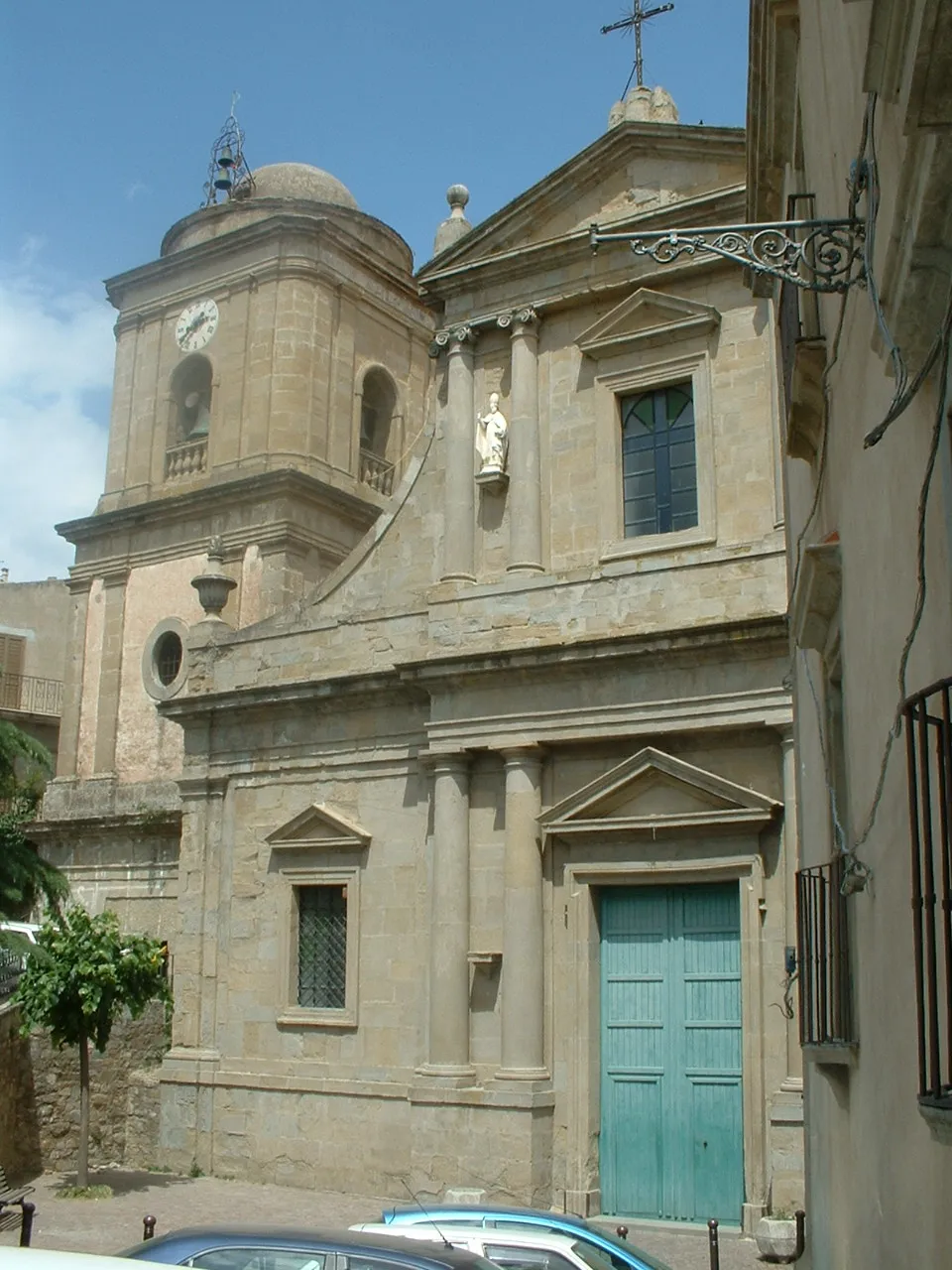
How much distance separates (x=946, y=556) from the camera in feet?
14.8

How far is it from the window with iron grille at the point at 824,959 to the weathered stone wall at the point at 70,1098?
12.5 m

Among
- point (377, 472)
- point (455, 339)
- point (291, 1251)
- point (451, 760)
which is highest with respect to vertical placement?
point (377, 472)

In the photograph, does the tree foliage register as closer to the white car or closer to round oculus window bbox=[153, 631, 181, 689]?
round oculus window bbox=[153, 631, 181, 689]

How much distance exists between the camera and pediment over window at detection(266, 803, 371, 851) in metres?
17.5

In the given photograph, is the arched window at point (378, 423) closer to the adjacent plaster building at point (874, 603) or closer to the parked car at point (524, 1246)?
the adjacent plaster building at point (874, 603)

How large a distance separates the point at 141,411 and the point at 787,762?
1852 centimetres

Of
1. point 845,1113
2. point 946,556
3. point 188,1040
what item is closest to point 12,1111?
point 188,1040

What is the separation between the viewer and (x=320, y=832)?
58.7 ft

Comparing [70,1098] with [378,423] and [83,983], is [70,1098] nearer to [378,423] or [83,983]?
[83,983]

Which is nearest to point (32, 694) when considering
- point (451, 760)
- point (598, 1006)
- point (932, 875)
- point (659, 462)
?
point (451, 760)

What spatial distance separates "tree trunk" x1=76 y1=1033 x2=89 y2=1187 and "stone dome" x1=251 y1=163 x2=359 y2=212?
20251 mm

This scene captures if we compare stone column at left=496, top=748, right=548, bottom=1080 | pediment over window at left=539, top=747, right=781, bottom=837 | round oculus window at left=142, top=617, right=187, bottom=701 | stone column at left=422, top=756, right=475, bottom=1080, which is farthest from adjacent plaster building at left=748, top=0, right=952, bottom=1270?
round oculus window at left=142, top=617, right=187, bottom=701

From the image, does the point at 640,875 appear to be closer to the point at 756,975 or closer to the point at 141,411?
the point at 756,975

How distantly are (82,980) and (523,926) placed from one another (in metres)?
5.50
